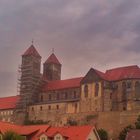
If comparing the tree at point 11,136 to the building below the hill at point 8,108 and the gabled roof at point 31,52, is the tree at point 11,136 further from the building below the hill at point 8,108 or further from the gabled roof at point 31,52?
the gabled roof at point 31,52

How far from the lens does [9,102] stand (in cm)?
15912

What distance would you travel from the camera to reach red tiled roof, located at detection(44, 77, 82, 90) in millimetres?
147500

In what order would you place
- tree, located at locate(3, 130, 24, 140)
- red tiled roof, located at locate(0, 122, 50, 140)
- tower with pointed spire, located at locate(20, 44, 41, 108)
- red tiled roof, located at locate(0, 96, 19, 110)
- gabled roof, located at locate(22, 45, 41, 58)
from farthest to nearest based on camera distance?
red tiled roof, located at locate(0, 96, 19, 110) < gabled roof, located at locate(22, 45, 41, 58) < tower with pointed spire, located at locate(20, 44, 41, 108) < red tiled roof, located at locate(0, 122, 50, 140) < tree, located at locate(3, 130, 24, 140)

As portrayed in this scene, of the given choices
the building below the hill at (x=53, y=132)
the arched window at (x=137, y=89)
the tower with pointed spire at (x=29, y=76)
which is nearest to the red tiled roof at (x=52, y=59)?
the tower with pointed spire at (x=29, y=76)

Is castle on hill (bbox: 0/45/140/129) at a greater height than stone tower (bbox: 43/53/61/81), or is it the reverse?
stone tower (bbox: 43/53/61/81)

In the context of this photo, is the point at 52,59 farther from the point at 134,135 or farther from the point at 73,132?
the point at 73,132

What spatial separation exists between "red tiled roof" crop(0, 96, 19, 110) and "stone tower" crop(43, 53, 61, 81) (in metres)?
10.7

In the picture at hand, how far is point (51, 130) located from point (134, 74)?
44.9 meters

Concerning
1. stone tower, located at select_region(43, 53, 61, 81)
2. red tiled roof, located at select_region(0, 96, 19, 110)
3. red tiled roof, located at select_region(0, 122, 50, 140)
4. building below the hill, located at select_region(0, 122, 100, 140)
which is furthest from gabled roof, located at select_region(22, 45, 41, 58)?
building below the hill, located at select_region(0, 122, 100, 140)

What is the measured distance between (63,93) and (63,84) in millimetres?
4143

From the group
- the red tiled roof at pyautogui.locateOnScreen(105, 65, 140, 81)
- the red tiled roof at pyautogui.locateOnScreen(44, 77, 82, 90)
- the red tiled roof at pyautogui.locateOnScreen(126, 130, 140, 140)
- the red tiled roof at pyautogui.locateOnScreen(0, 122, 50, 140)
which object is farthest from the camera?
the red tiled roof at pyautogui.locateOnScreen(44, 77, 82, 90)

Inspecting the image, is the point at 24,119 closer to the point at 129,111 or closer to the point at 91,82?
the point at 91,82

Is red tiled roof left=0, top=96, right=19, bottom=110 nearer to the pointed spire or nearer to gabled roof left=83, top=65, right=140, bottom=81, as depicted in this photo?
the pointed spire

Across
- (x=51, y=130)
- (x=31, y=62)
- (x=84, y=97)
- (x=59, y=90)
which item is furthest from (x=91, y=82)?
(x=51, y=130)
